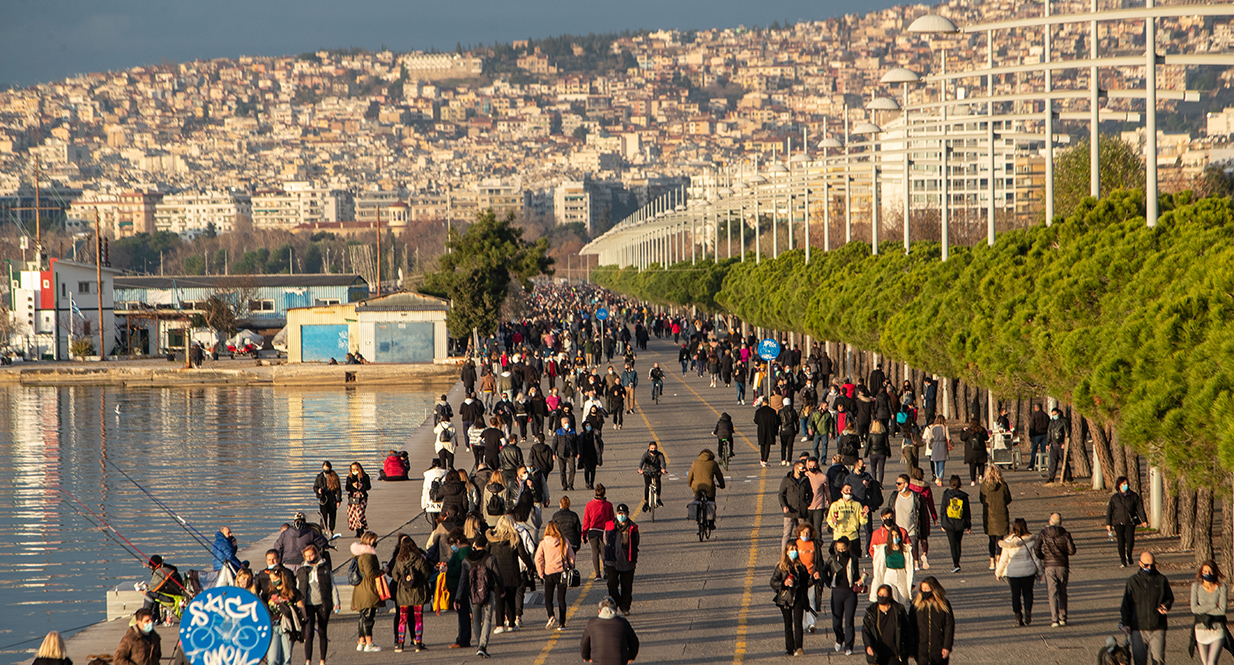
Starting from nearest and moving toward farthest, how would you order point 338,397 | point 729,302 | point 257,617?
point 257,617 < point 338,397 < point 729,302

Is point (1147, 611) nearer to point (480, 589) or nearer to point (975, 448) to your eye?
point (480, 589)

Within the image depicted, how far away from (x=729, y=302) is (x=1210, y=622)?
57.6 metres

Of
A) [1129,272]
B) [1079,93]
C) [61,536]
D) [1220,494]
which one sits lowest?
[61,536]

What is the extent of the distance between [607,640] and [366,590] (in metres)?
3.47

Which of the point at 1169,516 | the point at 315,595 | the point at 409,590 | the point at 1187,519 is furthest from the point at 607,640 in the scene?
the point at 1169,516

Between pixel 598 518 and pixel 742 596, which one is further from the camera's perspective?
pixel 742 596

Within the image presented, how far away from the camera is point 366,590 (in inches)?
581

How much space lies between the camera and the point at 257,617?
9828 millimetres

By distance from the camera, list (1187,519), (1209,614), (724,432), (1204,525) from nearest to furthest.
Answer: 1. (1209,614)
2. (1204,525)
3. (1187,519)
4. (724,432)

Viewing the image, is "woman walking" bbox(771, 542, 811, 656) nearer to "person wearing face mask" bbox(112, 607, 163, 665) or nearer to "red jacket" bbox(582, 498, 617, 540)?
"red jacket" bbox(582, 498, 617, 540)

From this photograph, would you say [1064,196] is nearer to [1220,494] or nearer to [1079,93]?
[1079,93]

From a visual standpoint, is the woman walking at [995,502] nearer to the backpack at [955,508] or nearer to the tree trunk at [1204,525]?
the backpack at [955,508]

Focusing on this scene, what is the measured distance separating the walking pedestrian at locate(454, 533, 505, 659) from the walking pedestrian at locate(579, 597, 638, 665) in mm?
2440

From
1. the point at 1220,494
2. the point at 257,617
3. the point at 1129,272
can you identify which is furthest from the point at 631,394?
the point at 257,617
